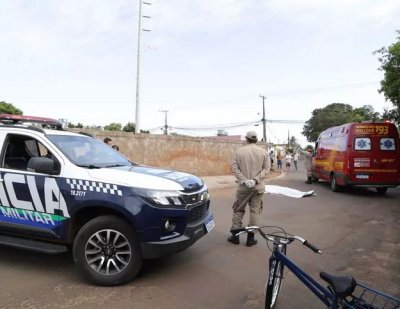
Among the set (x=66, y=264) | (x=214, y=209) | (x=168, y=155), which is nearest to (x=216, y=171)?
(x=168, y=155)

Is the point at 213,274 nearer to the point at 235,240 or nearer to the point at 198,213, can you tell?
the point at 198,213

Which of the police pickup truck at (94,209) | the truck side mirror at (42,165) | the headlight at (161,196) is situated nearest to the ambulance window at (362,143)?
the police pickup truck at (94,209)

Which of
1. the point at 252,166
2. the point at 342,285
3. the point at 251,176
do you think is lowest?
the point at 342,285

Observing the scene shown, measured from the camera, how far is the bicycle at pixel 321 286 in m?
Answer: 3.08

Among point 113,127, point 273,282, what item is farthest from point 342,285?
point 113,127

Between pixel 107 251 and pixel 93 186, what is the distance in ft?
2.49

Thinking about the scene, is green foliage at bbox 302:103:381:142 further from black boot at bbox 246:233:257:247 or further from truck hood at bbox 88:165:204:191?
truck hood at bbox 88:165:204:191

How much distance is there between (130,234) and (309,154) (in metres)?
16.4

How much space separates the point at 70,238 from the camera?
4.89 m

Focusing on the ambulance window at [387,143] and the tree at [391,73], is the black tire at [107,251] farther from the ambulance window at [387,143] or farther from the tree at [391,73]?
the tree at [391,73]

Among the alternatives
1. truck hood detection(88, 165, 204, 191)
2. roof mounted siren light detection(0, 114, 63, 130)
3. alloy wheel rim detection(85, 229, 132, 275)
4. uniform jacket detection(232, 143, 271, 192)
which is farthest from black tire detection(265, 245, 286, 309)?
roof mounted siren light detection(0, 114, 63, 130)

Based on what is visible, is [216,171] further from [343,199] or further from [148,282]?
[148,282]

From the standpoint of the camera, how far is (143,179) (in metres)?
4.74

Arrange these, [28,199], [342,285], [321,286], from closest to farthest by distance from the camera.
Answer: [342,285] → [321,286] → [28,199]
